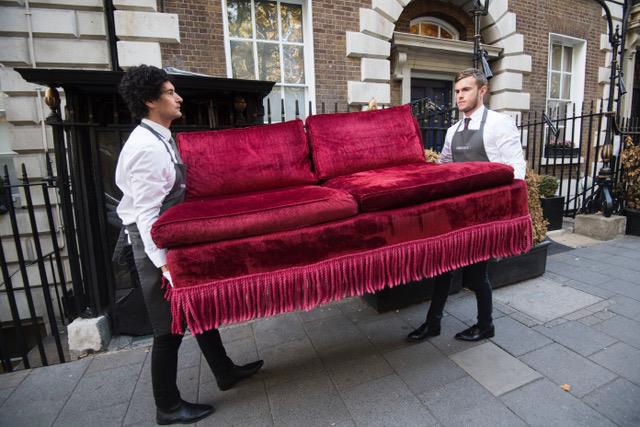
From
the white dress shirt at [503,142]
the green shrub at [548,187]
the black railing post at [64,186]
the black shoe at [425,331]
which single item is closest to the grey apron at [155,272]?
the black railing post at [64,186]

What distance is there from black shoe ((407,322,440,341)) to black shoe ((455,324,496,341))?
6.6 inches

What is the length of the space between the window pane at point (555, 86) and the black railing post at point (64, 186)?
1110 centimetres

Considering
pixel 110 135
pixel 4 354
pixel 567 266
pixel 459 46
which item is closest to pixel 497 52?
pixel 459 46

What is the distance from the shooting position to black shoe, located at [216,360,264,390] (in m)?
2.26

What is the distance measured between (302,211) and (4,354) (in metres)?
2.86

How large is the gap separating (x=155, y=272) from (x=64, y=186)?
5.74 feet

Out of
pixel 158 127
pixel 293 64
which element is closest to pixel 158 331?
pixel 158 127

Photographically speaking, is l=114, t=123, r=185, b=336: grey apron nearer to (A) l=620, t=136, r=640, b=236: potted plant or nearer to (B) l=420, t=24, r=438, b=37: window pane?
(A) l=620, t=136, r=640, b=236: potted plant

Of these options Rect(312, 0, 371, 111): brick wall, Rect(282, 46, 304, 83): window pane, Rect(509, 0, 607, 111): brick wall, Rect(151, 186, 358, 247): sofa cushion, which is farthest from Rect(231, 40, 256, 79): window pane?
Rect(509, 0, 607, 111): brick wall

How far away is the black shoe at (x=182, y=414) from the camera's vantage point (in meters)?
1.97

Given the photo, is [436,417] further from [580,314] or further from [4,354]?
[4,354]

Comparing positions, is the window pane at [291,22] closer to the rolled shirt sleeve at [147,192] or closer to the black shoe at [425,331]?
the rolled shirt sleeve at [147,192]

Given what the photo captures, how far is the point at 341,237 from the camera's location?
173 centimetres

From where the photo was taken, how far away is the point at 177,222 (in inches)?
57.7
